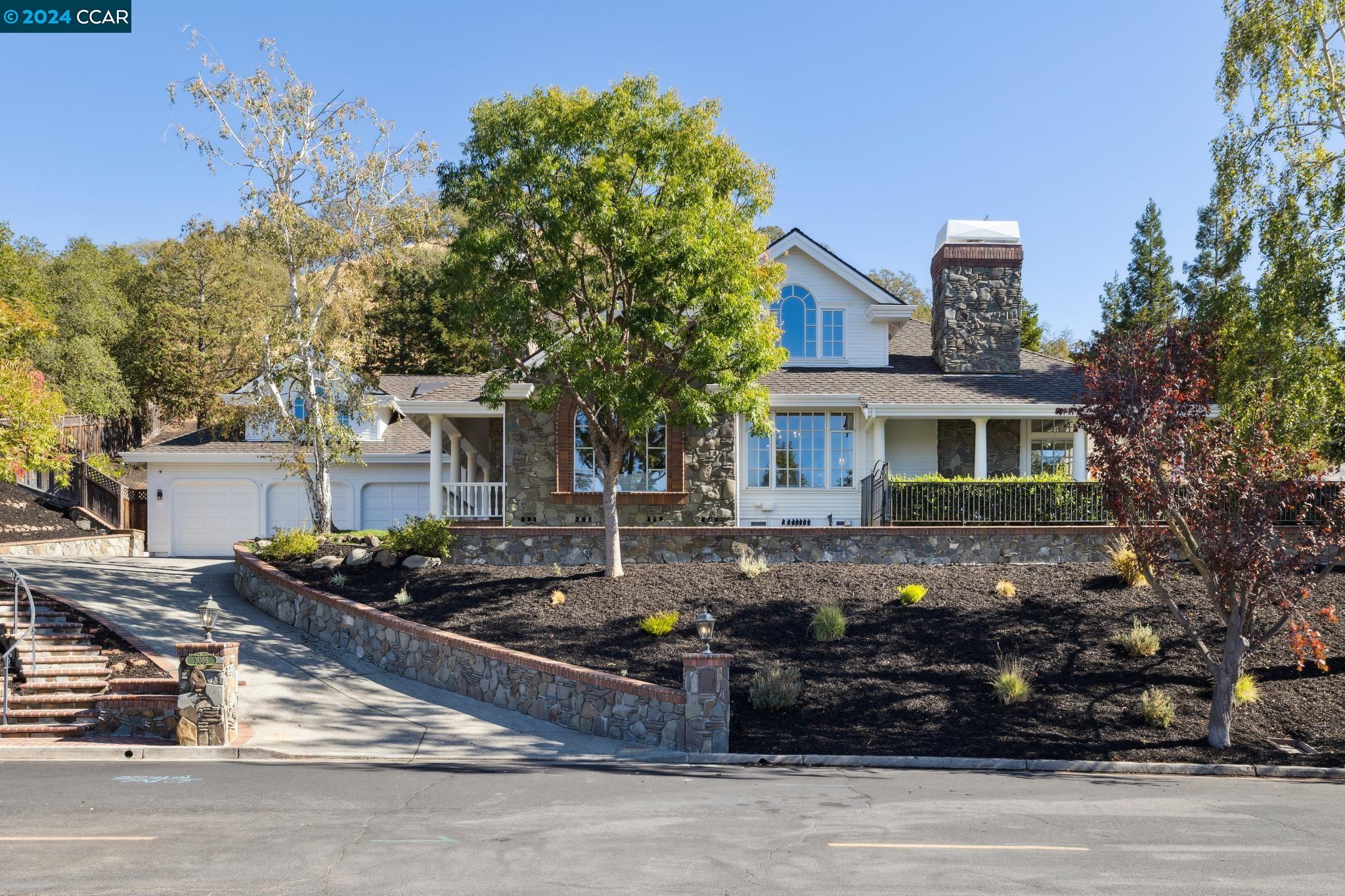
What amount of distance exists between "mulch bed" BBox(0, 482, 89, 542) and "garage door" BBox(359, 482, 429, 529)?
7639 millimetres

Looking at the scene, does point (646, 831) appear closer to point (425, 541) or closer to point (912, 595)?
point (912, 595)

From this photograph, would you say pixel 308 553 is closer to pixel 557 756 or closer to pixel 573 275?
pixel 573 275

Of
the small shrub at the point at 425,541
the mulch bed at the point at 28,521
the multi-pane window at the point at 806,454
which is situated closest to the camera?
the small shrub at the point at 425,541

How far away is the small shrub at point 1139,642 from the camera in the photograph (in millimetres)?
13938

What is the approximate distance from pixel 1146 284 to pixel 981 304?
16.8 meters

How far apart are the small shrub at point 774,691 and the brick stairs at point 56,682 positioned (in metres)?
7.72

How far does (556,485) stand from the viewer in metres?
20.8

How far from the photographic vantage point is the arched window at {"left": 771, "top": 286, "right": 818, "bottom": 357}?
23.1m

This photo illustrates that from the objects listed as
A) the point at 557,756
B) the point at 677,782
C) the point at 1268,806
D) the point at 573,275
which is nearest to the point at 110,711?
the point at 557,756

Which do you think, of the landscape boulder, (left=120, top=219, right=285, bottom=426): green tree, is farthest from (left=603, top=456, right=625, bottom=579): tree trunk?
(left=120, top=219, right=285, bottom=426): green tree

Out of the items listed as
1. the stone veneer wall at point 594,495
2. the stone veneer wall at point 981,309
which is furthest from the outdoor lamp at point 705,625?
the stone veneer wall at point 981,309

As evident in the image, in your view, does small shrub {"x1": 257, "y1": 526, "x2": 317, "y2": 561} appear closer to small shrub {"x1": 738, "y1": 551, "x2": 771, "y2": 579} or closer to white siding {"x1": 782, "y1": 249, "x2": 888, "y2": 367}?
small shrub {"x1": 738, "y1": 551, "x2": 771, "y2": 579}

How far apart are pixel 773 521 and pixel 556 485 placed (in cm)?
491

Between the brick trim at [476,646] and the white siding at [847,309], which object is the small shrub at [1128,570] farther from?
the white siding at [847,309]
